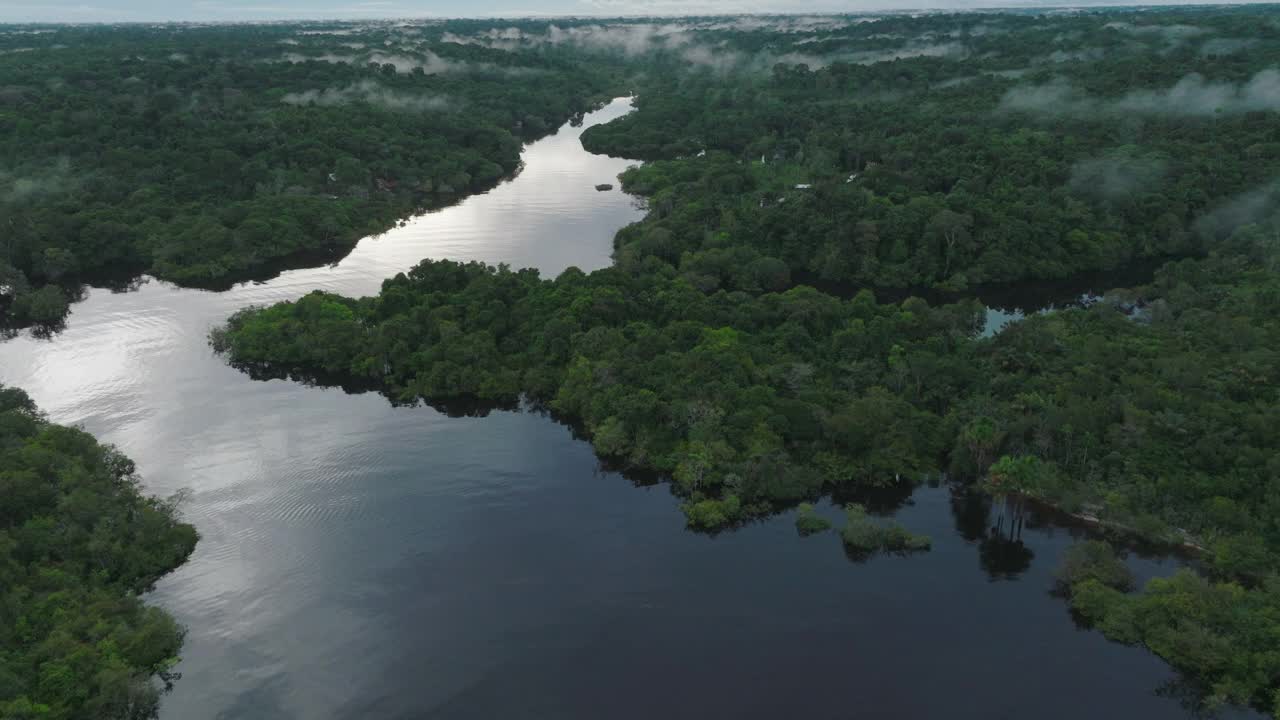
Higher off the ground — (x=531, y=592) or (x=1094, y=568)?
(x=1094, y=568)

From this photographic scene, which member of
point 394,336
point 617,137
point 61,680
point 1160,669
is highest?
point 617,137

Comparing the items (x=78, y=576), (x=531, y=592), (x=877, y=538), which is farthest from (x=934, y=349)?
(x=78, y=576)

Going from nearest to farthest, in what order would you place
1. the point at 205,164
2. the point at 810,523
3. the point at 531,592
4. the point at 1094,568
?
the point at 1094,568 < the point at 531,592 < the point at 810,523 < the point at 205,164

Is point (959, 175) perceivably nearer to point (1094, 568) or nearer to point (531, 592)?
point (1094, 568)

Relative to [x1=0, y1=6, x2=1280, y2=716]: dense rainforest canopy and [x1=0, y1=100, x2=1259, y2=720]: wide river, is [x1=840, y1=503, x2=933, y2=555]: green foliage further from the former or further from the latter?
[x1=0, y1=100, x2=1259, y2=720]: wide river

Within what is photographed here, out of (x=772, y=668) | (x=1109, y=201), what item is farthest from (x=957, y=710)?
(x=1109, y=201)

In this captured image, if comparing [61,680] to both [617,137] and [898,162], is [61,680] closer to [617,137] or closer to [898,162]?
[898,162]
